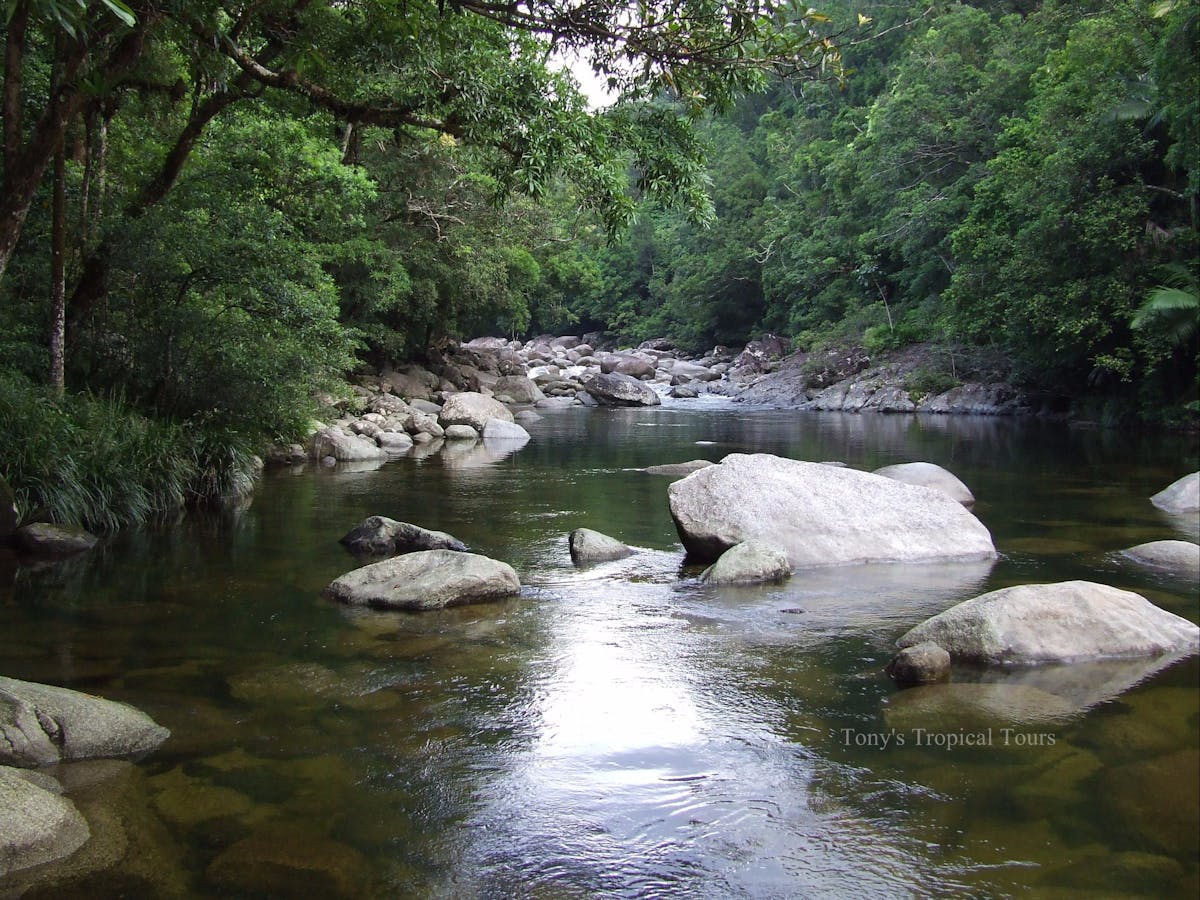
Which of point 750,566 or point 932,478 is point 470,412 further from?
point 750,566

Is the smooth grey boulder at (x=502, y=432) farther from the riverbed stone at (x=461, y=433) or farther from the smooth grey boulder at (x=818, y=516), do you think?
the smooth grey boulder at (x=818, y=516)

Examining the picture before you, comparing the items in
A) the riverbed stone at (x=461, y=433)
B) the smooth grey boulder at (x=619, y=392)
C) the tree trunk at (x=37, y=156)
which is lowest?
the riverbed stone at (x=461, y=433)

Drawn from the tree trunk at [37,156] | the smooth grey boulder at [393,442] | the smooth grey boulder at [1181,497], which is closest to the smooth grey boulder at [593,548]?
the tree trunk at [37,156]

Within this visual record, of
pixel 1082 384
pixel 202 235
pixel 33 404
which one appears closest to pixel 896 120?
pixel 1082 384

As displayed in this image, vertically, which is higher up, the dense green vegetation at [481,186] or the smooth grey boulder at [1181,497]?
the dense green vegetation at [481,186]

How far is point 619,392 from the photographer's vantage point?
33.7 meters

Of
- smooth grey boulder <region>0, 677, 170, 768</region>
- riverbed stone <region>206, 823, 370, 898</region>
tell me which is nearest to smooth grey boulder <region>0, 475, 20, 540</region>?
smooth grey boulder <region>0, 677, 170, 768</region>

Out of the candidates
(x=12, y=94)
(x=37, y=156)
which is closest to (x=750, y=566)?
(x=37, y=156)

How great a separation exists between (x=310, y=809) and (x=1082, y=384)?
2767cm

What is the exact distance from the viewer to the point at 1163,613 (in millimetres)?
6496

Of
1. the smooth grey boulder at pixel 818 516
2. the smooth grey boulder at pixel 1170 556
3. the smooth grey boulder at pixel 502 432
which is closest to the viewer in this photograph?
the smooth grey boulder at pixel 1170 556

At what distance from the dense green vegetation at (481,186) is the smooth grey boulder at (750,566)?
3036 mm

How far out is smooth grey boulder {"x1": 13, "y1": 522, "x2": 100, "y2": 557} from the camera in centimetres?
944

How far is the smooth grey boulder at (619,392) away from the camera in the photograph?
33.5 metres
